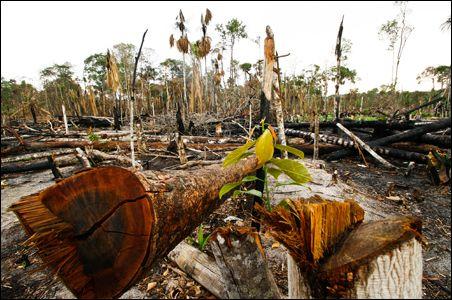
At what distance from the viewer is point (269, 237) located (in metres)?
2.05

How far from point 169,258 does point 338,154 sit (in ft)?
16.2

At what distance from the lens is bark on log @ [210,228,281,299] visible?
929 millimetres

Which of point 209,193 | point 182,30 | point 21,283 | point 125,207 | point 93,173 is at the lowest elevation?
point 21,283

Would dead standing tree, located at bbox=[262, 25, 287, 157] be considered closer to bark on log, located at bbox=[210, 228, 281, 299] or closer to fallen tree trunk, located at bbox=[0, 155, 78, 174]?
bark on log, located at bbox=[210, 228, 281, 299]

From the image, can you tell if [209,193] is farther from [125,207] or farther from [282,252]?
[282,252]

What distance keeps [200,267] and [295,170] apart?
1.14 metres

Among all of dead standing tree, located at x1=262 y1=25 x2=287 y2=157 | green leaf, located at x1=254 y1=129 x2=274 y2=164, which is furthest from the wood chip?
dead standing tree, located at x1=262 y1=25 x2=287 y2=157

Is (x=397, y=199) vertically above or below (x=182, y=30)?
below

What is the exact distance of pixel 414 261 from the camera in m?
0.73

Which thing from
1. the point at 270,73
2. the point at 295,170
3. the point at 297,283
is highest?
the point at 270,73

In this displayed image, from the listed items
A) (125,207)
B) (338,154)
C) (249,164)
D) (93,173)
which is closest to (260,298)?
(125,207)

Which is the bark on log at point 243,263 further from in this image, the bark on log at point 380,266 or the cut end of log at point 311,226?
the bark on log at point 380,266

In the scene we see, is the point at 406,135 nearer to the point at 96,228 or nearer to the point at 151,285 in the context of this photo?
the point at 151,285

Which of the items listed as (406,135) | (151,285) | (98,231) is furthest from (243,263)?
(406,135)
